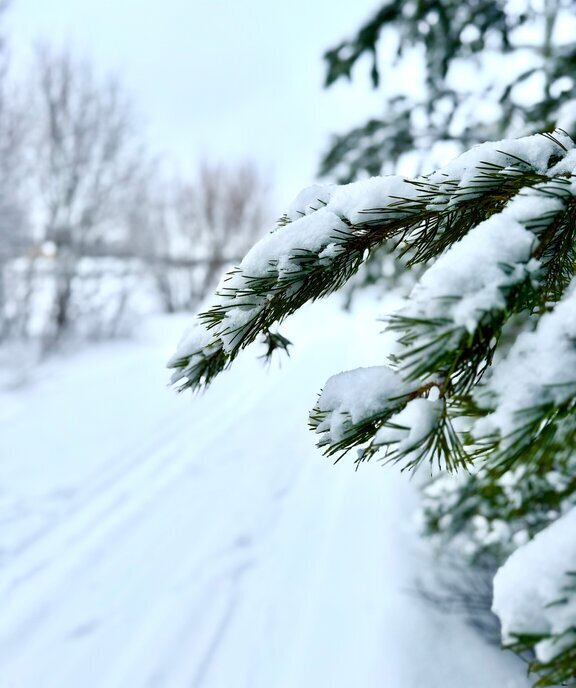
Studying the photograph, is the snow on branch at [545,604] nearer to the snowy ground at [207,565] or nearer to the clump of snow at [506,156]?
the clump of snow at [506,156]

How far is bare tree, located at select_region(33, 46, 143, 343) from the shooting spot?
9.72 meters

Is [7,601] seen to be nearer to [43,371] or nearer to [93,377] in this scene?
[93,377]

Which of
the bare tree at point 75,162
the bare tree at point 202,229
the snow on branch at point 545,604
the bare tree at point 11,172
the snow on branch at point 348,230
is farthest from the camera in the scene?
the bare tree at point 202,229

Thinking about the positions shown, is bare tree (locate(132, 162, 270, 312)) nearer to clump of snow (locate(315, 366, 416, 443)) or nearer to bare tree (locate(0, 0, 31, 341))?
bare tree (locate(0, 0, 31, 341))

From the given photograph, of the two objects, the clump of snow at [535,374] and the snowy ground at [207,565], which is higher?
the clump of snow at [535,374]

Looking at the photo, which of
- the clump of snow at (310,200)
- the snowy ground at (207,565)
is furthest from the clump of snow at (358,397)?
the snowy ground at (207,565)

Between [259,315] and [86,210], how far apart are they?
1066 centimetres

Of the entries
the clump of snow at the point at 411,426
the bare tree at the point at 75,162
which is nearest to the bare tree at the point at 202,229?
the bare tree at the point at 75,162

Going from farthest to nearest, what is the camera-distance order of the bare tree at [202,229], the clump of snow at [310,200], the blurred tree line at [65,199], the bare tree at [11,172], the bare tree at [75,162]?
1. the bare tree at [202,229]
2. the bare tree at [75,162]
3. the blurred tree line at [65,199]
4. the bare tree at [11,172]
5. the clump of snow at [310,200]

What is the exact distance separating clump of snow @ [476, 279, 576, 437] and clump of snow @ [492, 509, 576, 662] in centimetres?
14

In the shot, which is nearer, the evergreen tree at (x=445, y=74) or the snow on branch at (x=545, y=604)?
the snow on branch at (x=545, y=604)

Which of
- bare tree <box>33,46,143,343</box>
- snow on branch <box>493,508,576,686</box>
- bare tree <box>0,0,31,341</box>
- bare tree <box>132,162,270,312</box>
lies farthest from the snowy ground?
bare tree <box>132,162,270,312</box>

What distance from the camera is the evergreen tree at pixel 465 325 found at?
0.51 m

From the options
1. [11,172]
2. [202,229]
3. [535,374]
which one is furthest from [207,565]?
[202,229]
